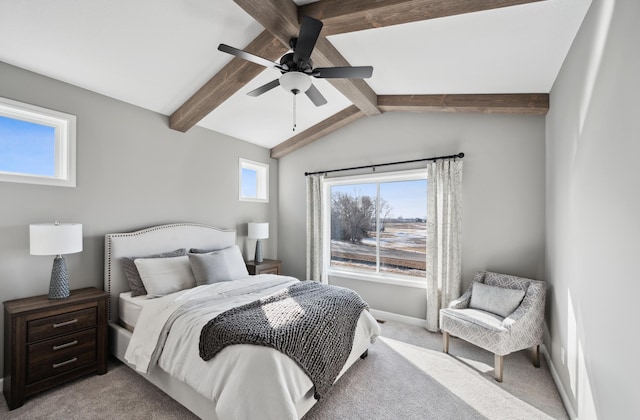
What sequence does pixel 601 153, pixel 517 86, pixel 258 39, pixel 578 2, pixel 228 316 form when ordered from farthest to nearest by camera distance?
pixel 517 86 → pixel 258 39 → pixel 228 316 → pixel 578 2 → pixel 601 153

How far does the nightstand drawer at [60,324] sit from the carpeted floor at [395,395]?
0.51m

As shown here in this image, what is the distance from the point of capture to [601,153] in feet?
5.38

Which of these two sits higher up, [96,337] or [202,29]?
[202,29]

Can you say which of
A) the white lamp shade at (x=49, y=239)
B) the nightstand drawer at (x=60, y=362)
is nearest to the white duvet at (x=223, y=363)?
the nightstand drawer at (x=60, y=362)

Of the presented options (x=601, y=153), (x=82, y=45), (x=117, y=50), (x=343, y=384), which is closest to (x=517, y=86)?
(x=601, y=153)

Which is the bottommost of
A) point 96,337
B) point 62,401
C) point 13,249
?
point 62,401

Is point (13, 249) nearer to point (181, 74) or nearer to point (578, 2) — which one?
point (181, 74)

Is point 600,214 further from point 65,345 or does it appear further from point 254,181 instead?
point 254,181

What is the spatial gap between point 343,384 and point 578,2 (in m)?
3.28

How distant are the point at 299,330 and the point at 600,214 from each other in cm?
200

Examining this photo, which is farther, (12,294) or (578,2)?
(12,294)

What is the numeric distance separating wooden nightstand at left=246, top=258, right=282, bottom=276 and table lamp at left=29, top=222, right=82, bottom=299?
85.6 inches

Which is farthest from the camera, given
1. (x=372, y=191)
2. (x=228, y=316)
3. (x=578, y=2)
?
(x=372, y=191)

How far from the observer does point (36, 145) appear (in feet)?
8.88
